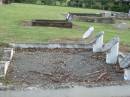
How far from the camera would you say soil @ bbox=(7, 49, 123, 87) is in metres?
11.6

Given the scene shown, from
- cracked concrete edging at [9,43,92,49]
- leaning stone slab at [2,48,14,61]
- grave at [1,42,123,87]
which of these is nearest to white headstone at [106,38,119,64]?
grave at [1,42,123,87]

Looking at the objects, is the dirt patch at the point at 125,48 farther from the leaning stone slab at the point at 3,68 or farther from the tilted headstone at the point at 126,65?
the leaning stone slab at the point at 3,68

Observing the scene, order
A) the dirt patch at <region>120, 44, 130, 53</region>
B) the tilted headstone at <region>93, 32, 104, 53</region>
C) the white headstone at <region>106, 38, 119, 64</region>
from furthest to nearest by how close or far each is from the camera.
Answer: the dirt patch at <region>120, 44, 130, 53</region> < the tilted headstone at <region>93, 32, 104, 53</region> < the white headstone at <region>106, 38, 119, 64</region>

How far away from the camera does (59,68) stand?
519 inches

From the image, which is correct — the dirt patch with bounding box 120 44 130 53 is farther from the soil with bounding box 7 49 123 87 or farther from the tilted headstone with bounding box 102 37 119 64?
the tilted headstone with bounding box 102 37 119 64

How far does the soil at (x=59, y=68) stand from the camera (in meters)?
11.6

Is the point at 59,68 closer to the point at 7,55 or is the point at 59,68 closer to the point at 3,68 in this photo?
the point at 7,55

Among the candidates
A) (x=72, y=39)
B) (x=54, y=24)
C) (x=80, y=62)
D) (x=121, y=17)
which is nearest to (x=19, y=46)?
(x=80, y=62)

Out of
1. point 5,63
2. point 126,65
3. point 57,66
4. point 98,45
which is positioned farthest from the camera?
point 98,45

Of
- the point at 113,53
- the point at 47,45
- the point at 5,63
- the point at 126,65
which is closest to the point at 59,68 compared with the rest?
the point at 5,63

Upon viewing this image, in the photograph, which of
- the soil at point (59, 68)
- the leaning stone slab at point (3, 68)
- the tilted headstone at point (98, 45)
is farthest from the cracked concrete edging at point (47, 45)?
the leaning stone slab at point (3, 68)

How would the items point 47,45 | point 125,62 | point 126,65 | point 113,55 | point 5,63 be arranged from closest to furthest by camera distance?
1. point 126,65
2. point 5,63
3. point 125,62
4. point 113,55
5. point 47,45

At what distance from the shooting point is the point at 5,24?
26625mm

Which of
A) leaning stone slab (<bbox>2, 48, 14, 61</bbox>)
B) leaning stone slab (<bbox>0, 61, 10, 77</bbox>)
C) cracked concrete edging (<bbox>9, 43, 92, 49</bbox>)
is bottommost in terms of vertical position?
cracked concrete edging (<bbox>9, 43, 92, 49</bbox>)
